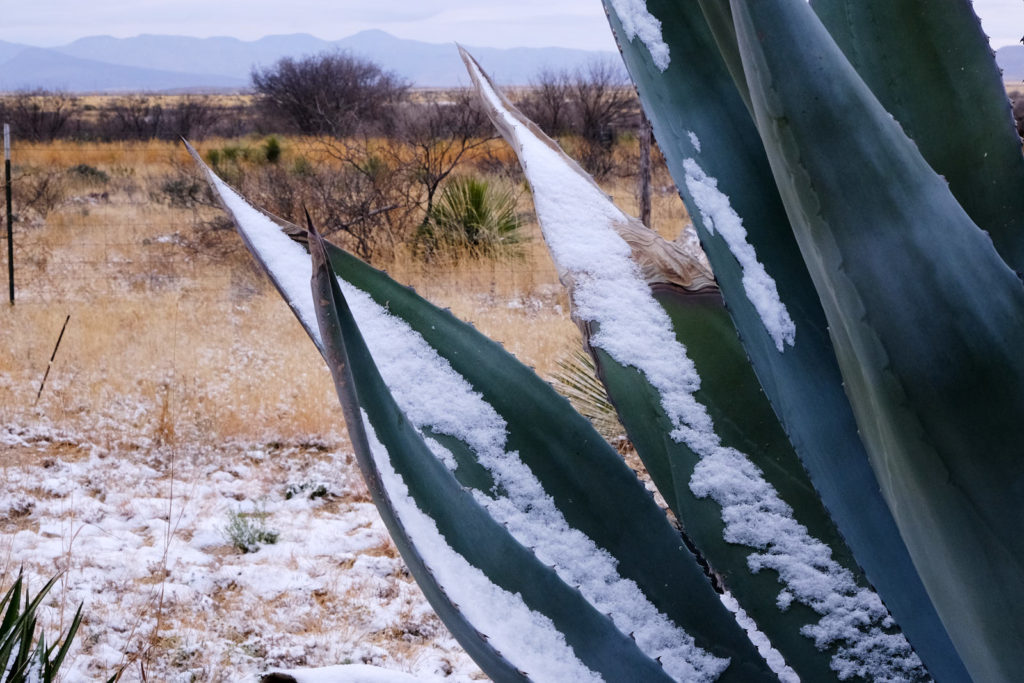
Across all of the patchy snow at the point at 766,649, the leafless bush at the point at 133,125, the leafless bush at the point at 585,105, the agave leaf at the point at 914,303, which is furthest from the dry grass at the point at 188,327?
the leafless bush at the point at 133,125

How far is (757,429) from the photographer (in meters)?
0.69

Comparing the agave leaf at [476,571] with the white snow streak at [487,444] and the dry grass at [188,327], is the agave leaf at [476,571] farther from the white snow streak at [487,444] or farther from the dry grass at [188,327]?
the dry grass at [188,327]

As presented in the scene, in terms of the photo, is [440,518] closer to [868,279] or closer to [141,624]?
[868,279]

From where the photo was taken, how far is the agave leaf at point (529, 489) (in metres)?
0.56

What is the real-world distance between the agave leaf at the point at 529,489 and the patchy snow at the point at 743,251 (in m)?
0.18

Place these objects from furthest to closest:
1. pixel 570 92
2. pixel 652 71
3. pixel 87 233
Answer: pixel 570 92 → pixel 87 233 → pixel 652 71

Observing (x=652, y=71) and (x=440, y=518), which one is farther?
(x=652, y=71)

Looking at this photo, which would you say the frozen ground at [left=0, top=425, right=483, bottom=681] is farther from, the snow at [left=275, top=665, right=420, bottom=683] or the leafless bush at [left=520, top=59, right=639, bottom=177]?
the leafless bush at [left=520, top=59, right=639, bottom=177]

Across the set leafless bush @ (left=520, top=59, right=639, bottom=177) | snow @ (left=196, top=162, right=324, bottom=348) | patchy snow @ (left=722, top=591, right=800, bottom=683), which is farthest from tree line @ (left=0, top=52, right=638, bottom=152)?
patchy snow @ (left=722, top=591, right=800, bottom=683)

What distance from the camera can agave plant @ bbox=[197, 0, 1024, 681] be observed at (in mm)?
404

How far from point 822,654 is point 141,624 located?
2842 millimetres

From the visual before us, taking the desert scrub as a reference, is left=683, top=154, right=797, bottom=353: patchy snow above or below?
above

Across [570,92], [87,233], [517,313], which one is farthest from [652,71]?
[570,92]

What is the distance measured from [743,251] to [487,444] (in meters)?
0.26
